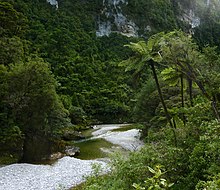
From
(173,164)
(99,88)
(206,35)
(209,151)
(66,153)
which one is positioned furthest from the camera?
(206,35)

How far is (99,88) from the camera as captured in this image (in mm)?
70000

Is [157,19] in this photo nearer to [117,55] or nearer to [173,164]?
[117,55]

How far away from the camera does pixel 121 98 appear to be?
69.4 meters

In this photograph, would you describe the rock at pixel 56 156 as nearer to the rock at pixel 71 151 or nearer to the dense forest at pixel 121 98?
the dense forest at pixel 121 98

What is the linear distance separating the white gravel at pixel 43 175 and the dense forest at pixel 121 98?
2.69m

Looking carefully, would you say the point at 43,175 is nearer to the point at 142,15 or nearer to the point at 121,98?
the point at 121,98

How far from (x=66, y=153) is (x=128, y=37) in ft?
248

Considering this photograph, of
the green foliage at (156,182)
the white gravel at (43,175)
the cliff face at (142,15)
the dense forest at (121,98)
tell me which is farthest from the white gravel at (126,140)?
the cliff face at (142,15)

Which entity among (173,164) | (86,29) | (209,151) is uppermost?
(86,29)

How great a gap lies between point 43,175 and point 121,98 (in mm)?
48815

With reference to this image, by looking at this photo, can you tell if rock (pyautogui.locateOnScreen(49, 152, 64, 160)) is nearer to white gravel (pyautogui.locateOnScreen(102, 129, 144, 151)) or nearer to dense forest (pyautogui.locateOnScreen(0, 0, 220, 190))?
dense forest (pyautogui.locateOnScreen(0, 0, 220, 190))

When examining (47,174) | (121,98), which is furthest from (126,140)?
(121,98)

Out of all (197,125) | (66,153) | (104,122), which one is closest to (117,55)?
(104,122)

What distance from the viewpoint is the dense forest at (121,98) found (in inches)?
503
